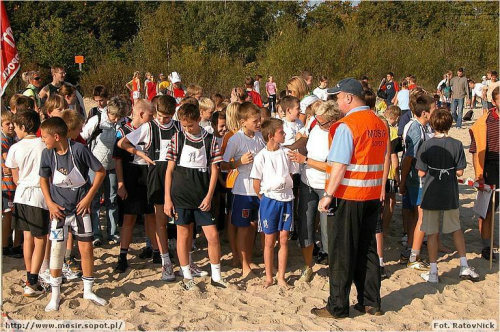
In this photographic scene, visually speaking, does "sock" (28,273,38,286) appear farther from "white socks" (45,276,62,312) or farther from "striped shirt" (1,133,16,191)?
"striped shirt" (1,133,16,191)

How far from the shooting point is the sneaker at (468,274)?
602cm

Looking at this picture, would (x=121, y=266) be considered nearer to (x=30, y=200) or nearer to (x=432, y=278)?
(x=30, y=200)

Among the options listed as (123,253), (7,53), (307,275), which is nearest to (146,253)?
(123,253)

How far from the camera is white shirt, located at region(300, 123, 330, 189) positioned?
225 inches

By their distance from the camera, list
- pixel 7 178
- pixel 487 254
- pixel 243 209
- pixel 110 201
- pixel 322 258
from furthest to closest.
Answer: pixel 110 201 → pixel 487 254 → pixel 322 258 → pixel 7 178 → pixel 243 209

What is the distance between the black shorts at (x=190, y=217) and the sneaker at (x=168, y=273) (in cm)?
61

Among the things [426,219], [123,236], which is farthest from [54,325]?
[426,219]

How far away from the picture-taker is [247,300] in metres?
5.35

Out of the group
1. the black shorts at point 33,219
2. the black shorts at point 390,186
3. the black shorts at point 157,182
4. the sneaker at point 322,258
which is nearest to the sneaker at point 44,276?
the black shorts at point 33,219

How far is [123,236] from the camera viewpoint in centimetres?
608

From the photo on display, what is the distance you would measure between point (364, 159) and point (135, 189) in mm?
2633

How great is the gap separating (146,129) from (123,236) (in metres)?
1.23

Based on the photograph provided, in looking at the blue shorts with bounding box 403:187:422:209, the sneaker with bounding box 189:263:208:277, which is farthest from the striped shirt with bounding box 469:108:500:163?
the sneaker with bounding box 189:263:208:277

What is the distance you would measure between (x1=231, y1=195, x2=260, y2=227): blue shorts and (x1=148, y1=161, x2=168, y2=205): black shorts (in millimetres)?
781
